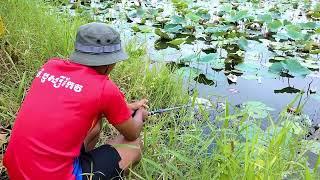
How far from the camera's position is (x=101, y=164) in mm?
2127

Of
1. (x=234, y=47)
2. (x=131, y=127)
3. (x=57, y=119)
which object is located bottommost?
(x=234, y=47)

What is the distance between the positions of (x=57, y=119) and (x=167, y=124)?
1442mm

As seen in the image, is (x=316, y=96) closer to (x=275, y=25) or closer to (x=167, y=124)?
(x=167, y=124)

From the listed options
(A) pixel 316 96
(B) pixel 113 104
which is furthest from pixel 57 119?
(A) pixel 316 96

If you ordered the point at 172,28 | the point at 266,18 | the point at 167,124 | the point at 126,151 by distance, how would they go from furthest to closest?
the point at 266,18
the point at 172,28
the point at 167,124
the point at 126,151

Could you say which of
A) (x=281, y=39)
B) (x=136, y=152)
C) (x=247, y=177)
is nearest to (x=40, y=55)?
(x=136, y=152)

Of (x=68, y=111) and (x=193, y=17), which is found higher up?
(x=68, y=111)

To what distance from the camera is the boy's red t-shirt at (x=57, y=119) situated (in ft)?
6.08

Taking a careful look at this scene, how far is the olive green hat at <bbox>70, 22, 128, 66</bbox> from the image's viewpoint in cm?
201

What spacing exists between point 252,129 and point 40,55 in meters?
1.79

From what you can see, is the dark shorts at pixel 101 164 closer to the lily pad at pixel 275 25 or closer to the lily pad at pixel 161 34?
the lily pad at pixel 161 34

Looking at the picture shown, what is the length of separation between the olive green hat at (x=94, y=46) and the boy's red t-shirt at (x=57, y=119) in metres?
0.06

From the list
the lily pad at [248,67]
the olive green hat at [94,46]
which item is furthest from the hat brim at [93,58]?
the lily pad at [248,67]

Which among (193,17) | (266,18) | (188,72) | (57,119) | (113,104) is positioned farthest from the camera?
(266,18)
